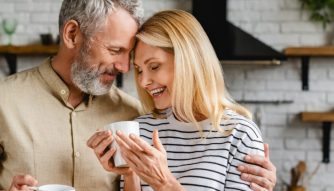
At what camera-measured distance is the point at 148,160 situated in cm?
142

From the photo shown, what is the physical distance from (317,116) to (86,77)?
7.10ft

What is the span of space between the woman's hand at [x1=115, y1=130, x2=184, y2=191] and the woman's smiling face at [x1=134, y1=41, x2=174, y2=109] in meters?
0.24

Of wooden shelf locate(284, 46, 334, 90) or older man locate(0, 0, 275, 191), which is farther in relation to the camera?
wooden shelf locate(284, 46, 334, 90)

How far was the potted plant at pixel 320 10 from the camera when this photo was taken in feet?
11.8

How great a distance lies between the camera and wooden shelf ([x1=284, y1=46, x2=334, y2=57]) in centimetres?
350

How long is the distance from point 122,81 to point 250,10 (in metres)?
0.97

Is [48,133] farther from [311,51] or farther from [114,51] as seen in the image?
[311,51]

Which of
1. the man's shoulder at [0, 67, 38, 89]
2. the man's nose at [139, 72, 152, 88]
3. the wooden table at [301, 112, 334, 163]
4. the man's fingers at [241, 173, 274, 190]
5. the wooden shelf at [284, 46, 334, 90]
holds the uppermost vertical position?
the man's nose at [139, 72, 152, 88]

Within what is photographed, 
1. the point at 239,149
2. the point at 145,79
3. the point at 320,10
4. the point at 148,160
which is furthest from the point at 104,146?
the point at 320,10

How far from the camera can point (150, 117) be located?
5.84 feet

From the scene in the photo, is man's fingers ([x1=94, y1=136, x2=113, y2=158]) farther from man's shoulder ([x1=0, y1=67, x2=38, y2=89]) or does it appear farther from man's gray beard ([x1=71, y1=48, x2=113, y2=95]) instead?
man's shoulder ([x1=0, y1=67, x2=38, y2=89])

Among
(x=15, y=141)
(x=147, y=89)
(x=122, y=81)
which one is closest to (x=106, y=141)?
(x=147, y=89)

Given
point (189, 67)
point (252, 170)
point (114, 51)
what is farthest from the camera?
point (114, 51)

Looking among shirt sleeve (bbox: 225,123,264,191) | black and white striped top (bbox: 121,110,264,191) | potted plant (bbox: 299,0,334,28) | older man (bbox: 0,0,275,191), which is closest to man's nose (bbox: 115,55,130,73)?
older man (bbox: 0,0,275,191)
